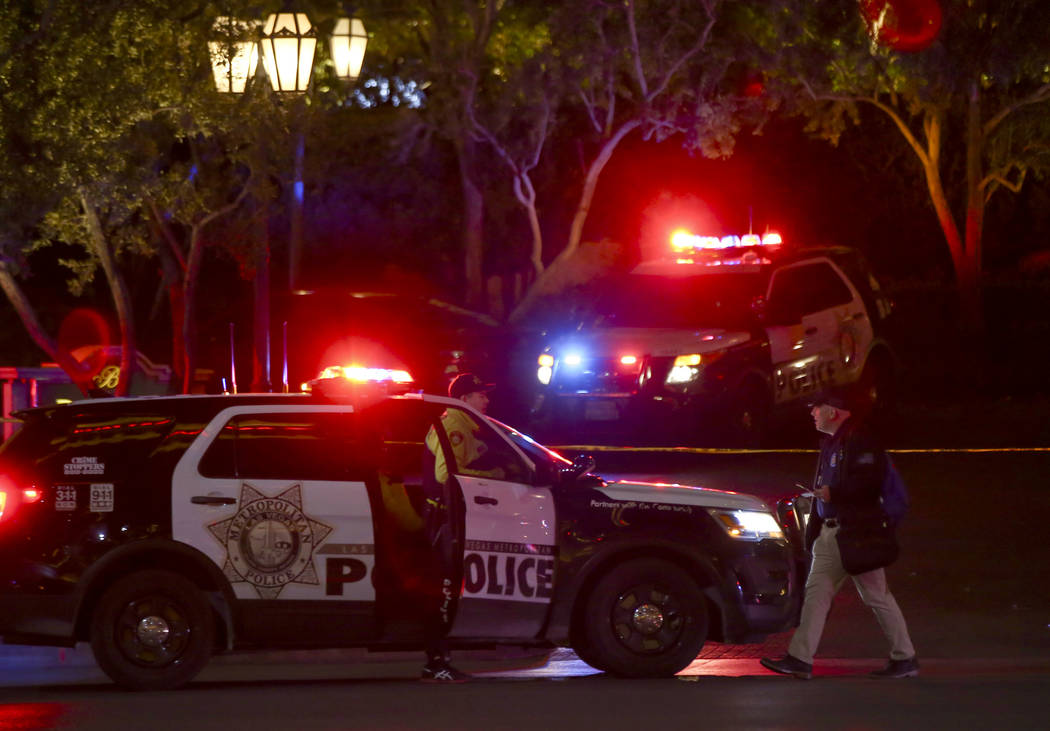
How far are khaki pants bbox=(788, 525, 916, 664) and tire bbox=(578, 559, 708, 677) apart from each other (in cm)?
54

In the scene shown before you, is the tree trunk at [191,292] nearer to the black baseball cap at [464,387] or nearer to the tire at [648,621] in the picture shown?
the black baseball cap at [464,387]

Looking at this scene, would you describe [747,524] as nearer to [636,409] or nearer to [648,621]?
[648,621]

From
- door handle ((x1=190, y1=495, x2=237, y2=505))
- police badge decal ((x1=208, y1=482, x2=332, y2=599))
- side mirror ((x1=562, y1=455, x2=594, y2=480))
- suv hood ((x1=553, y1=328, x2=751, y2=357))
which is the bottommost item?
police badge decal ((x1=208, y1=482, x2=332, y2=599))

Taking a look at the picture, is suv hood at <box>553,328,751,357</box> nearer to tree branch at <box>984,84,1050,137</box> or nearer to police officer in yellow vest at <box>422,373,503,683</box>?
police officer in yellow vest at <box>422,373,503,683</box>

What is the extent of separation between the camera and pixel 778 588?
898 cm

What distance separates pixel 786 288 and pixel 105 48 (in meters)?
7.46

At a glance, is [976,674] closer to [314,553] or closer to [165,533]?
[314,553]

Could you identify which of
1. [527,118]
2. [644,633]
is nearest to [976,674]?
[644,633]

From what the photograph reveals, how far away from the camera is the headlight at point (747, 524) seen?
898cm

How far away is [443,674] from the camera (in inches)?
355

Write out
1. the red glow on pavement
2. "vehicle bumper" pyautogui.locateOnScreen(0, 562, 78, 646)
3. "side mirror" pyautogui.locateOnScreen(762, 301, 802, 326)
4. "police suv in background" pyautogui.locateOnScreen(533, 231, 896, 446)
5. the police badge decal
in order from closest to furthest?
the red glow on pavement, "vehicle bumper" pyautogui.locateOnScreen(0, 562, 78, 646), the police badge decal, "police suv in background" pyautogui.locateOnScreen(533, 231, 896, 446), "side mirror" pyautogui.locateOnScreen(762, 301, 802, 326)

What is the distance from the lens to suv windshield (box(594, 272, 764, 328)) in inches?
701

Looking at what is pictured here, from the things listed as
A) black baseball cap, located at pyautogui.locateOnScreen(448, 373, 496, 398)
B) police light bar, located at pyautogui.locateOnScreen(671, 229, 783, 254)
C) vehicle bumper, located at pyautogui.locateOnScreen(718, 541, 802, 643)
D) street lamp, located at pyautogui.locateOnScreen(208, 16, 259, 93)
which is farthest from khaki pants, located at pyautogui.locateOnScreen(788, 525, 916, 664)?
police light bar, located at pyautogui.locateOnScreen(671, 229, 783, 254)

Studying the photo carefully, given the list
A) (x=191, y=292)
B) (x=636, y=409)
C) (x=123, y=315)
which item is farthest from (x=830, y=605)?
(x=191, y=292)
